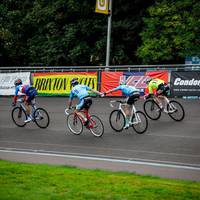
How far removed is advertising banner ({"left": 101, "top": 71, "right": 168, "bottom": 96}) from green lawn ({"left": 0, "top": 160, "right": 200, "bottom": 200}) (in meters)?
17.7

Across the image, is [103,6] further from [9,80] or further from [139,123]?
[139,123]

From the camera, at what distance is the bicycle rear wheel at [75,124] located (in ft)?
56.5

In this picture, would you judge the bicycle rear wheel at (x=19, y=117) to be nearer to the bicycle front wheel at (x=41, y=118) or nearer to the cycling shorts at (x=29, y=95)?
the cycling shorts at (x=29, y=95)

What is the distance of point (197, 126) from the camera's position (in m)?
18.0

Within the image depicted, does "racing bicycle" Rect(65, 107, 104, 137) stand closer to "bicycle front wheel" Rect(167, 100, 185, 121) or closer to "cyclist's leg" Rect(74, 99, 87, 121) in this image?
"cyclist's leg" Rect(74, 99, 87, 121)

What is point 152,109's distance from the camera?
1944cm

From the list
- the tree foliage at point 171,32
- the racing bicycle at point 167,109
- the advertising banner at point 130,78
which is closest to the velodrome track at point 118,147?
the racing bicycle at point 167,109

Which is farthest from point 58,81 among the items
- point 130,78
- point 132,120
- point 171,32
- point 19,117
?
point 132,120

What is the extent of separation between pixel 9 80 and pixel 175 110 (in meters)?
18.7

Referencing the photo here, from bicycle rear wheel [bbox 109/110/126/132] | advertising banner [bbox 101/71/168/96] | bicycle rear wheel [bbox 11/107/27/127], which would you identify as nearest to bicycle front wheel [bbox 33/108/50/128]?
bicycle rear wheel [bbox 11/107/27/127]

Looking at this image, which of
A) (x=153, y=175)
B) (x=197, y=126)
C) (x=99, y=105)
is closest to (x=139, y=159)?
(x=153, y=175)

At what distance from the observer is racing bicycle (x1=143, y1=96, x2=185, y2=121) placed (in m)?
18.5

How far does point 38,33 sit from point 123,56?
31.5 ft

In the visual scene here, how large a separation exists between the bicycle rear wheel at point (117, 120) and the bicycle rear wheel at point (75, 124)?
3.75ft
